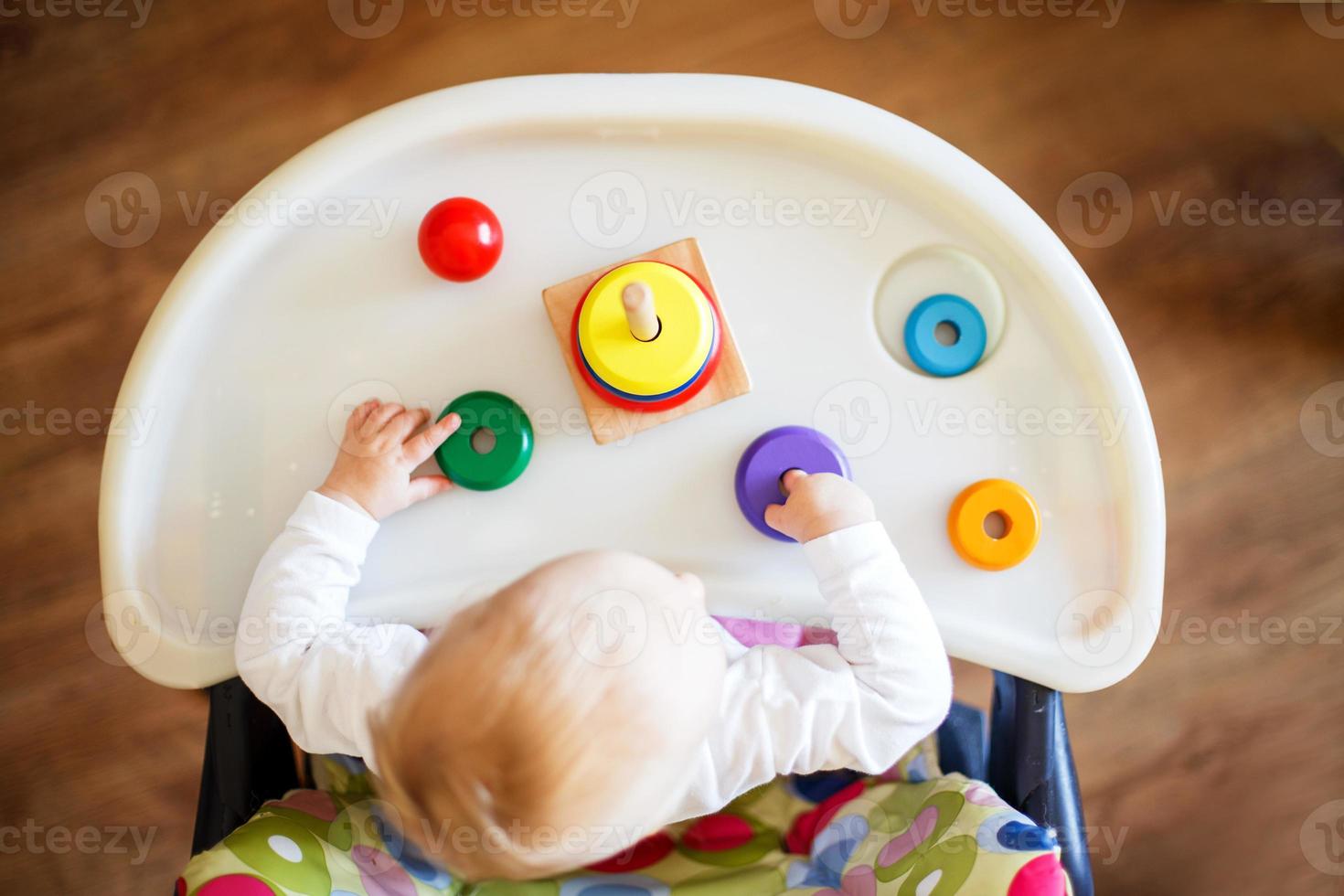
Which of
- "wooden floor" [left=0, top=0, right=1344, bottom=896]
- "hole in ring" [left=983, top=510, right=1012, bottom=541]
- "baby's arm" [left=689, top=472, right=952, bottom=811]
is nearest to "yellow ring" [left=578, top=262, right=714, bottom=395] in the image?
"baby's arm" [left=689, top=472, right=952, bottom=811]

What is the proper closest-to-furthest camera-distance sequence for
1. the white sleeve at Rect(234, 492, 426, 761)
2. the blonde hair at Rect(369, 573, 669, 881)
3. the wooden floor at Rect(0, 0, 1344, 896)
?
the blonde hair at Rect(369, 573, 669, 881), the white sleeve at Rect(234, 492, 426, 761), the wooden floor at Rect(0, 0, 1344, 896)

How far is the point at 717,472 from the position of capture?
2.05 feet

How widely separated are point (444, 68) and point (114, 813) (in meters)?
0.88

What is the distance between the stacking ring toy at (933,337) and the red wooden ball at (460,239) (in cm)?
28

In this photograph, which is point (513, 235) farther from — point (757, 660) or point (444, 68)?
point (444, 68)

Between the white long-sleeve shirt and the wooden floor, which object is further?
the wooden floor

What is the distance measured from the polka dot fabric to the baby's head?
0.31ft

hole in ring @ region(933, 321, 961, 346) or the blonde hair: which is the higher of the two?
hole in ring @ region(933, 321, 961, 346)

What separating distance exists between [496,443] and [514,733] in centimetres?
20

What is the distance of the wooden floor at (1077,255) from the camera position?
103 cm

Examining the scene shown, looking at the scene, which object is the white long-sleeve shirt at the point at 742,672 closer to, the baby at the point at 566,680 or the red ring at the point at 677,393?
the baby at the point at 566,680

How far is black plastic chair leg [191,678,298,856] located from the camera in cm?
62

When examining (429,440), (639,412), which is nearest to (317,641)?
(429,440)

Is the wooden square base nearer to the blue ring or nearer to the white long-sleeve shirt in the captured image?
the blue ring
